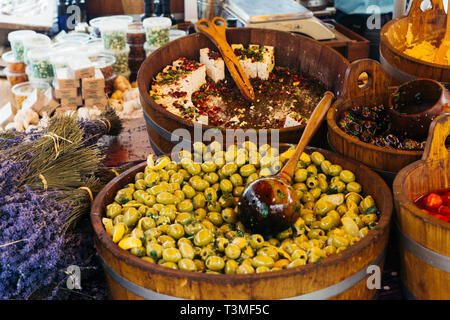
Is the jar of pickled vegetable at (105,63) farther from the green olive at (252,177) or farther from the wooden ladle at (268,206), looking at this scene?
the wooden ladle at (268,206)

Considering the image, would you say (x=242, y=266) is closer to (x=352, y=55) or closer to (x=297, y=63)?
(x=297, y=63)

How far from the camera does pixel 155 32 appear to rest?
4414 mm

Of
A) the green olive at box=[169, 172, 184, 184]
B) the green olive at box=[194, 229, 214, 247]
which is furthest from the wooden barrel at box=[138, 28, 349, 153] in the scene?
the green olive at box=[194, 229, 214, 247]

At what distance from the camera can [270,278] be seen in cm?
141

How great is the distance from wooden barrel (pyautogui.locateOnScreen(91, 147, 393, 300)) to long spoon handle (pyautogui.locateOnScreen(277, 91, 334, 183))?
0.40 metres

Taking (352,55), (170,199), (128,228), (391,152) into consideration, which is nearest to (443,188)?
(391,152)

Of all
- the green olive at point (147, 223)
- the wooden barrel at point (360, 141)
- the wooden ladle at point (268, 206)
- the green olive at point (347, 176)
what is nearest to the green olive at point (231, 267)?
the wooden ladle at point (268, 206)

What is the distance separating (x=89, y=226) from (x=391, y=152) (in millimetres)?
1260

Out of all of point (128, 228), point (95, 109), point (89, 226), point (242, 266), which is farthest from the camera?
point (95, 109)

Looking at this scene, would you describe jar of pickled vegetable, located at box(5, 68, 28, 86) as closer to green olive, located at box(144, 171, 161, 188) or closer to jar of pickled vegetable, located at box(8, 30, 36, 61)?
jar of pickled vegetable, located at box(8, 30, 36, 61)

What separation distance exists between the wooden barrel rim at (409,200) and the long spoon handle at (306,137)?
401 millimetres

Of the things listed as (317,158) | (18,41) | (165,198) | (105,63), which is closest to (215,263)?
(165,198)

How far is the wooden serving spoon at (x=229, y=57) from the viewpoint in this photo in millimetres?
2869
